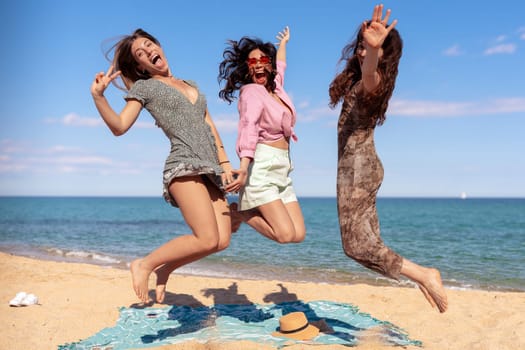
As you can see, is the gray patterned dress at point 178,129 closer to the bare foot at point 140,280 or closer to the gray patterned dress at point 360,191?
the bare foot at point 140,280

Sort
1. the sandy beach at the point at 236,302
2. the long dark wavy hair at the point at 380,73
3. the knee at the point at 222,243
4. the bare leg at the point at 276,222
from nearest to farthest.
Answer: the long dark wavy hair at the point at 380,73, the knee at the point at 222,243, the bare leg at the point at 276,222, the sandy beach at the point at 236,302

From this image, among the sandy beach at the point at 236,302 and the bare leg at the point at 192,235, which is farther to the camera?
the sandy beach at the point at 236,302

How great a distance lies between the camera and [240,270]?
13.8 metres

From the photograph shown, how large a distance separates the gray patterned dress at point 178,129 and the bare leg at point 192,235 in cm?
12

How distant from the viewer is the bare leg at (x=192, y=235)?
14.0ft

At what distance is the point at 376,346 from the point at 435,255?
15.2 m

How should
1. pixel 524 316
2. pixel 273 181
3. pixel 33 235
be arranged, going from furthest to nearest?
1. pixel 33 235
2. pixel 524 316
3. pixel 273 181

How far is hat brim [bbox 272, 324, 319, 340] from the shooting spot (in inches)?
211

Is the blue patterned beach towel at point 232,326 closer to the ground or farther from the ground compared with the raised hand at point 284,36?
closer to the ground

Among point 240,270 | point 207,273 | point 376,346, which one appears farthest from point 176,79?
point 240,270

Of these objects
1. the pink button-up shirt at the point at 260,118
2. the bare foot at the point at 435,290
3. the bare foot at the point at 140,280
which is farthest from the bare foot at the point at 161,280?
the bare foot at the point at 435,290

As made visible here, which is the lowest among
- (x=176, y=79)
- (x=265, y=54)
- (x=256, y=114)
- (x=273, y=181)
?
(x=273, y=181)

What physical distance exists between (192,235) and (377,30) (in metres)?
2.22

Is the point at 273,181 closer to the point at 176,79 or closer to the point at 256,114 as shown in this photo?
the point at 256,114
